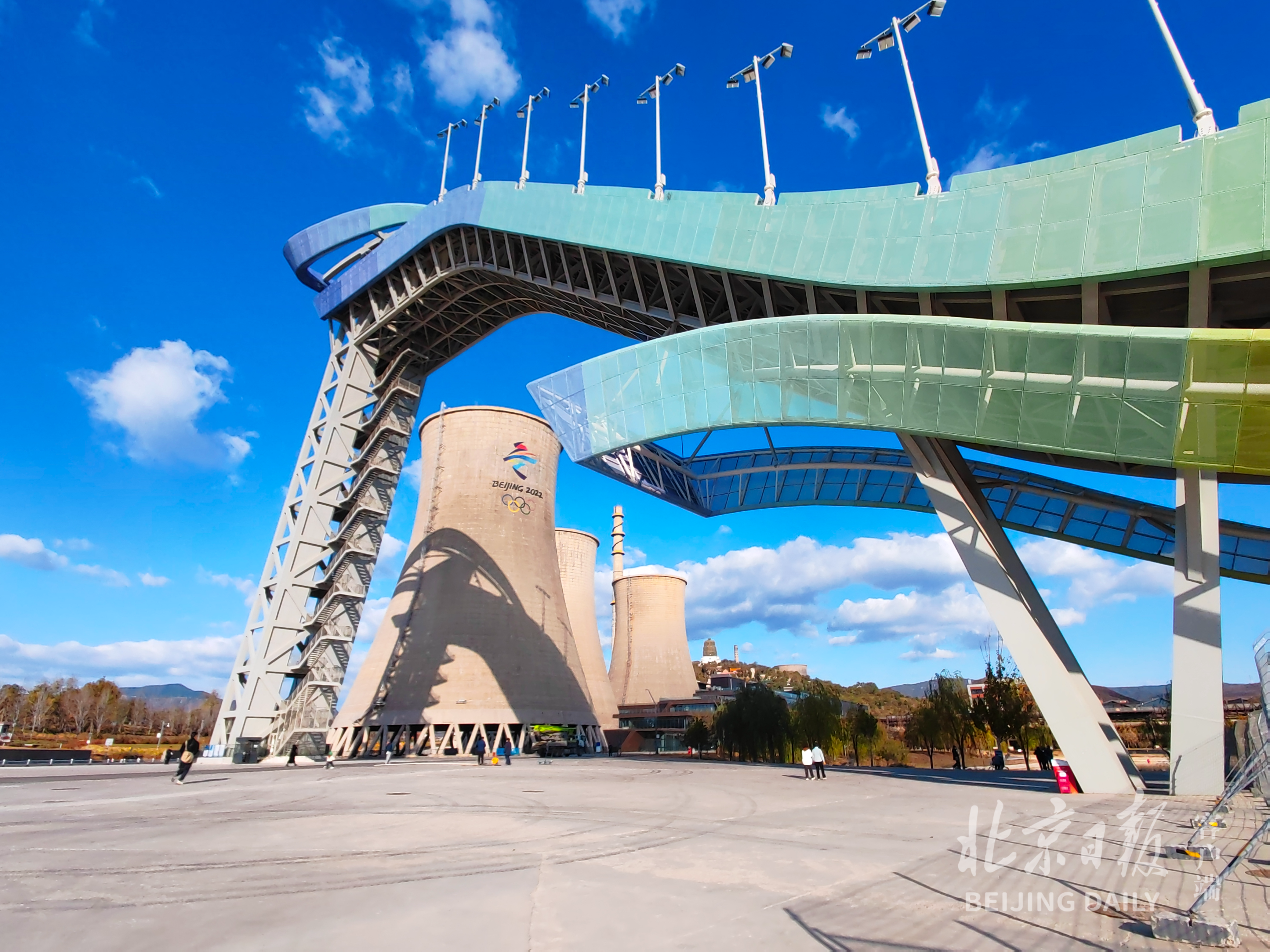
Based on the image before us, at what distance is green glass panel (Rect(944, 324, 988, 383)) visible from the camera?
17.0 metres

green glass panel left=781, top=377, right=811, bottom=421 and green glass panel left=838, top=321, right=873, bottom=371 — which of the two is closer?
green glass panel left=838, top=321, right=873, bottom=371

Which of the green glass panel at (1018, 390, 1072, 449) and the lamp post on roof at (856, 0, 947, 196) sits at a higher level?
the lamp post on roof at (856, 0, 947, 196)

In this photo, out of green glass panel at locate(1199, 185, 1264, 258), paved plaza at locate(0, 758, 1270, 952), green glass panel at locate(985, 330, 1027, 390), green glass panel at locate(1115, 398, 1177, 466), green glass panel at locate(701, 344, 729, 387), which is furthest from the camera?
green glass panel at locate(701, 344, 729, 387)

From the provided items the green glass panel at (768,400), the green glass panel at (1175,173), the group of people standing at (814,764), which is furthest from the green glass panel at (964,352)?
the group of people standing at (814,764)

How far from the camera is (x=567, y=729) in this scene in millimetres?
36844

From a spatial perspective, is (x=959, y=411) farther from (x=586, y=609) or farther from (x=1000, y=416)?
(x=586, y=609)

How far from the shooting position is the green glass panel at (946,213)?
1756 cm

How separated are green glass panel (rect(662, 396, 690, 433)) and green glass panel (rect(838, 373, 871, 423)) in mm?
4759

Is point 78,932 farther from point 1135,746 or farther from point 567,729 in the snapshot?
point 1135,746

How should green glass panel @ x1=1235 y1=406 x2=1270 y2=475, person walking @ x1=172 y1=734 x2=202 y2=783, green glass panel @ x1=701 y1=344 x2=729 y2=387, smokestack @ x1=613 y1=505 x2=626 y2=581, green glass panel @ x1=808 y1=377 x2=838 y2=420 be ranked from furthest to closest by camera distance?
smokestack @ x1=613 y1=505 x2=626 y2=581 < green glass panel @ x1=701 y1=344 x2=729 y2=387 < green glass panel @ x1=808 y1=377 x2=838 y2=420 < person walking @ x1=172 y1=734 x2=202 y2=783 < green glass panel @ x1=1235 y1=406 x2=1270 y2=475

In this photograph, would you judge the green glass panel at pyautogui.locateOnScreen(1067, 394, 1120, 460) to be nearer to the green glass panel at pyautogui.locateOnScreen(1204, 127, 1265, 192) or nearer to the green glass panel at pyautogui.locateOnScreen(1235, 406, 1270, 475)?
the green glass panel at pyautogui.locateOnScreen(1235, 406, 1270, 475)

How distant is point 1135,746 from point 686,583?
36.0 metres

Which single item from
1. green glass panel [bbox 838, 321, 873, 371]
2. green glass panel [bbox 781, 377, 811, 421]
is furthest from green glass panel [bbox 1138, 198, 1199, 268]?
green glass panel [bbox 781, 377, 811, 421]

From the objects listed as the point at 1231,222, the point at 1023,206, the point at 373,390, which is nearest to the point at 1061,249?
the point at 1023,206
